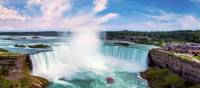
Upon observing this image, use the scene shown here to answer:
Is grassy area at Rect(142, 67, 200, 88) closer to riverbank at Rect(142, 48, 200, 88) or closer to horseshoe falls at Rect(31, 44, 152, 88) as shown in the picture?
riverbank at Rect(142, 48, 200, 88)

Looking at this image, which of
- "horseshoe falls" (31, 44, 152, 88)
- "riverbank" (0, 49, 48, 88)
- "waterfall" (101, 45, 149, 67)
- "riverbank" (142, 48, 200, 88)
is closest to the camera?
"riverbank" (0, 49, 48, 88)

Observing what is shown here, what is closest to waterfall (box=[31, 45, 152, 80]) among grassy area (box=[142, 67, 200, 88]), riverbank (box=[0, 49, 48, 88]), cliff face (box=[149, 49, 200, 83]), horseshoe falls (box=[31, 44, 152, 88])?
horseshoe falls (box=[31, 44, 152, 88])

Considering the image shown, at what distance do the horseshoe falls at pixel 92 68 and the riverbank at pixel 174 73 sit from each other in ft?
5.06

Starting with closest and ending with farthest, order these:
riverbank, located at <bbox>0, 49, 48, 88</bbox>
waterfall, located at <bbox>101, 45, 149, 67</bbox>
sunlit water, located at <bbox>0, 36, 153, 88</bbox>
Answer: riverbank, located at <bbox>0, 49, 48, 88</bbox>, sunlit water, located at <bbox>0, 36, 153, 88</bbox>, waterfall, located at <bbox>101, 45, 149, 67</bbox>

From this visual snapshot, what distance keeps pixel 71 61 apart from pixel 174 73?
16210 mm

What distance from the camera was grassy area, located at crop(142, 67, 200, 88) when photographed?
30.2m

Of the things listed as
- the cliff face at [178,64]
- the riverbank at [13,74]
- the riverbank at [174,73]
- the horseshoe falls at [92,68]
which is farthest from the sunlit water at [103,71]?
the riverbank at [13,74]

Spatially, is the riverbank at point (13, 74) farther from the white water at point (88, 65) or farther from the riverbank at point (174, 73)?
the riverbank at point (174, 73)

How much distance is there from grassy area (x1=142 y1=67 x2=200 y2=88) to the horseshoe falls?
1085mm

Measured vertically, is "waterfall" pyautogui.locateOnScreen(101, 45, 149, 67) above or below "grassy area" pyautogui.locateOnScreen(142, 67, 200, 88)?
above

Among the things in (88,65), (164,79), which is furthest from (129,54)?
(164,79)

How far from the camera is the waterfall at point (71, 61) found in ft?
115

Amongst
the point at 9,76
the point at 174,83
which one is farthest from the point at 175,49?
the point at 9,76

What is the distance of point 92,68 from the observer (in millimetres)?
43250
